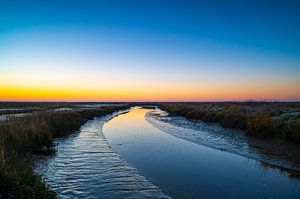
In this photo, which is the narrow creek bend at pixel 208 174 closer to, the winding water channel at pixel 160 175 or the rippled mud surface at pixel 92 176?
the winding water channel at pixel 160 175

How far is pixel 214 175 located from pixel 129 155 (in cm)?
526

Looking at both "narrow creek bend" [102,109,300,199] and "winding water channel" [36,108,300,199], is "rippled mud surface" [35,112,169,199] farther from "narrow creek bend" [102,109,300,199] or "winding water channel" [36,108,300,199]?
"narrow creek bend" [102,109,300,199]

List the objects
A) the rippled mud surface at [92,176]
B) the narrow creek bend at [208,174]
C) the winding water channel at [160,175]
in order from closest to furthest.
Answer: the rippled mud surface at [92,176]
the winding water channel at [160,175]
the narrow creek bend at [208,174]

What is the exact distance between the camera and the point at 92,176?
9805 millimetres

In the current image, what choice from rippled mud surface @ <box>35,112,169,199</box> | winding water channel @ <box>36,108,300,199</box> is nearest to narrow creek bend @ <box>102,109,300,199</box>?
winding water channel @ <box>36,108,300,199</box>

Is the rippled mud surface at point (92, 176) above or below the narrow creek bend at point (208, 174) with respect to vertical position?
above

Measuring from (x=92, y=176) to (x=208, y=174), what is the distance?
445 centimetres

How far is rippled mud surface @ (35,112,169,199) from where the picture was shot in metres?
8.15

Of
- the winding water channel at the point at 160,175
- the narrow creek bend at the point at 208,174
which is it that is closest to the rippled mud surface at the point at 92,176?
the winding water channel at the point at 160,175

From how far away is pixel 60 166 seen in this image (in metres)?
11.1

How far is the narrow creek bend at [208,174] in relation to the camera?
28.3 feet

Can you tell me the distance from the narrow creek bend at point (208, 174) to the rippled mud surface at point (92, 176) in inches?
25.0

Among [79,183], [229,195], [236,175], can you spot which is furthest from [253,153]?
[79,183]

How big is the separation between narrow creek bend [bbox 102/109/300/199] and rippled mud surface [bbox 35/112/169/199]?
0.63m
